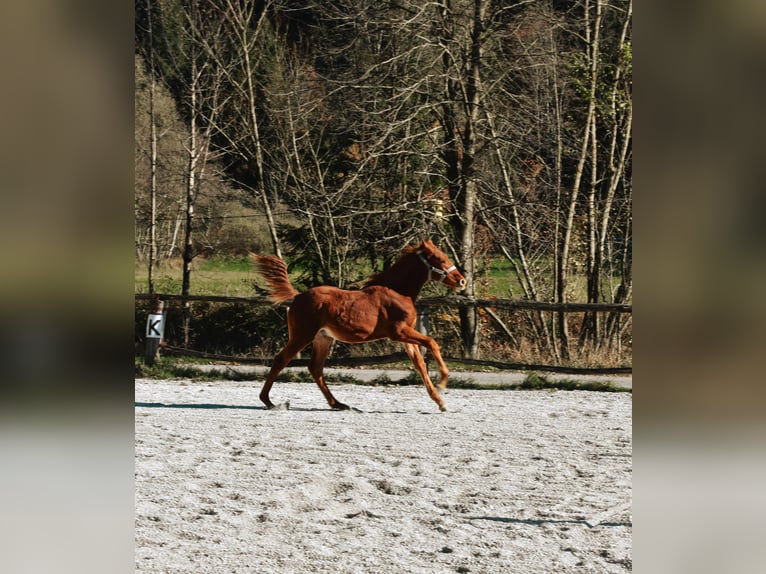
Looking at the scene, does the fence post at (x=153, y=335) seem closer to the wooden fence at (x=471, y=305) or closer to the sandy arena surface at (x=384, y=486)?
the wooden fence at (x=471, y=305)

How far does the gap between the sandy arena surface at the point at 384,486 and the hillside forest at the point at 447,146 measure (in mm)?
2959

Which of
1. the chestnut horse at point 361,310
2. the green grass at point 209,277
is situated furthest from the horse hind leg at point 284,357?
the green grass at point 209,277

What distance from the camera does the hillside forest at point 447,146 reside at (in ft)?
34.2

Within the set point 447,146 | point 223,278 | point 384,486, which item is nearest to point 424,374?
point 384,486

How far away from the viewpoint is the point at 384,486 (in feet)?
16.0

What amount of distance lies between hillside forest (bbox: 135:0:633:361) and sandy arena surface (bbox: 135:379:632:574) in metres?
2.96

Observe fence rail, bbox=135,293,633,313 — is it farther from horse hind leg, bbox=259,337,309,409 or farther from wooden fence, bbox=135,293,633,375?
horse hind leg, bbox=259,337,309,409

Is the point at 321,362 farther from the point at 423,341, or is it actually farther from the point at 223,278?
the point at 223,278

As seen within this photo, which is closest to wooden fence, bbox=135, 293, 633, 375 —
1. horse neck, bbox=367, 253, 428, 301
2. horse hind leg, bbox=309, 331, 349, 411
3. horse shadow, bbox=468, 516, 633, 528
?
horse neck, bbox=367, 253, 428, 301

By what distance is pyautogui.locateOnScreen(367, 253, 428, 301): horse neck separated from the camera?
805 centimetres

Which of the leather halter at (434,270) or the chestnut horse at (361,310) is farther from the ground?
the leather halter at (434,270)

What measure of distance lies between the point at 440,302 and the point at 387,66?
3.02 metres

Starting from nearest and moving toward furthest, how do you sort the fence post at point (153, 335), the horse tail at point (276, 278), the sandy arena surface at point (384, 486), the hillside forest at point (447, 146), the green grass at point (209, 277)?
1. the sandy arena surface at point (384, 486)
2. the horse tail at point (276, 278)
3. the fence post at point (153, 335)
4. the hillside forest at point (447, 146)
5. the green grass at point (209, 277)
